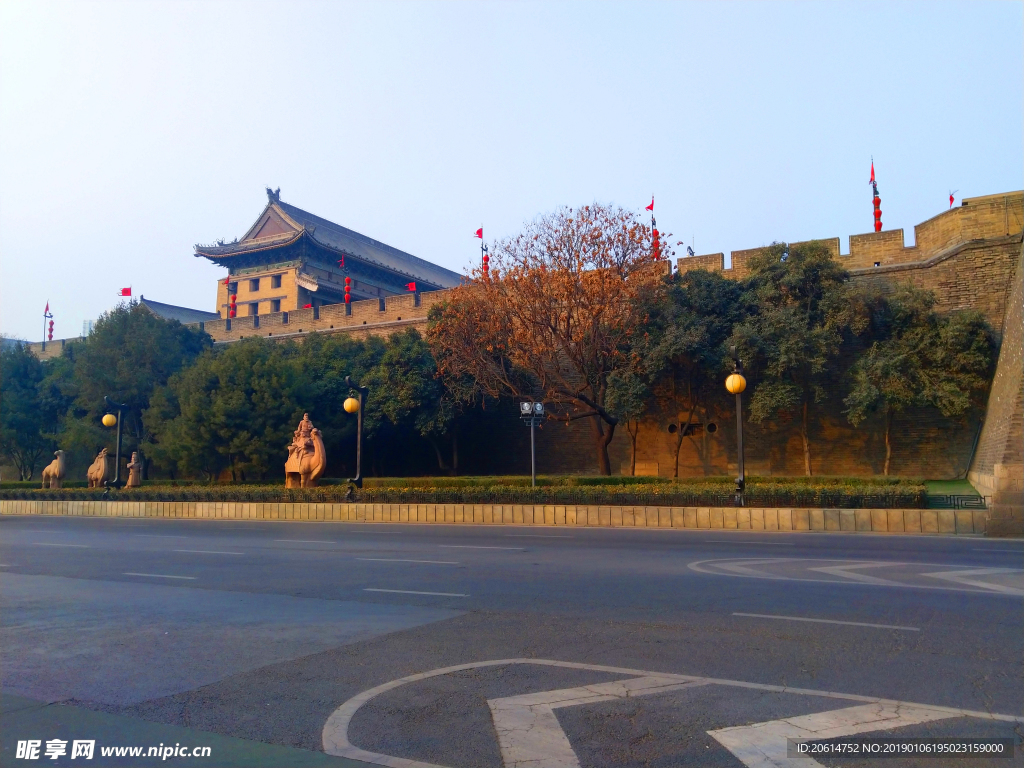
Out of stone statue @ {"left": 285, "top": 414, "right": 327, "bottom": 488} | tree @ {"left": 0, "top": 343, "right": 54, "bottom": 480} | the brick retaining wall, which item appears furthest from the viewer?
tree @ {"left": 0, "top": 343, "right": 54, "bottom": 480}

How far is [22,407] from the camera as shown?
38.4 meters

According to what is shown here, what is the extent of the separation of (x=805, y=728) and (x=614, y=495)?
1448cm

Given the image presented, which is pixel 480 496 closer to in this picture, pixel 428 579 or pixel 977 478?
pixel 428 579

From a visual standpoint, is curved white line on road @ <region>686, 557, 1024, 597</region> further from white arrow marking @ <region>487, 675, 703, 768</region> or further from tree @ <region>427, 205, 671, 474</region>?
tree @ <region>427, 205, 671, 474</region>

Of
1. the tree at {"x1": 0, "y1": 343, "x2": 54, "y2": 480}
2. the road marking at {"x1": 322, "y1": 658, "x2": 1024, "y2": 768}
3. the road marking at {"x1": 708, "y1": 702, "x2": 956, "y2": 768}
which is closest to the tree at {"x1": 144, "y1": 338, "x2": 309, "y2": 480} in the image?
the tree at {"x1": 0, "y1": 343, "x2": 54, "y2": 480}

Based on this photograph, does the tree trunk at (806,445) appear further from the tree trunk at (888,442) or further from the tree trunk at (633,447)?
the tree trunk at (633,447)

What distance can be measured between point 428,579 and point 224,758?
553 centimetres

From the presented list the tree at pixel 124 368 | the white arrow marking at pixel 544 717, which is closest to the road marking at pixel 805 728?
the white arrow marking at pixel 544 717

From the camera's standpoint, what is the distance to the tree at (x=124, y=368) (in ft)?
115

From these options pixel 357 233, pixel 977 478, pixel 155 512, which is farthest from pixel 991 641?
pixel 357 233

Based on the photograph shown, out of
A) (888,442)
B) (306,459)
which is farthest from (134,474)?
(888,442)

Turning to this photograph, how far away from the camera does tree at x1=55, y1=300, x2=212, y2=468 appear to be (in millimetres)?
35000

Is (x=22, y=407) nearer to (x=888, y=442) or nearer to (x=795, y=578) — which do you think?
(x=888, y=442)

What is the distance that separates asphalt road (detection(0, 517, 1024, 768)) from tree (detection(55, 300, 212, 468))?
26.6 metres
